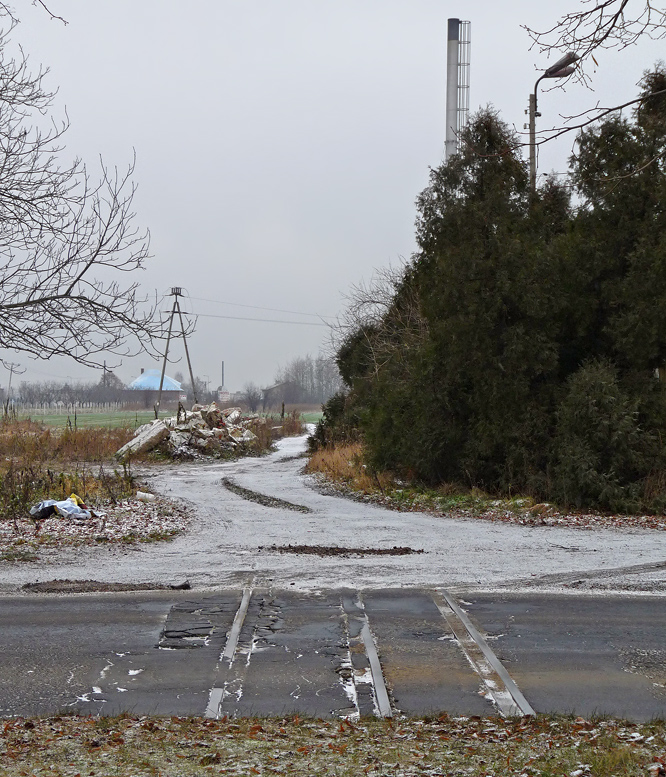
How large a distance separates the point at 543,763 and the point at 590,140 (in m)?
18.4

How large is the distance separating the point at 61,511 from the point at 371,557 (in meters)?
6.89

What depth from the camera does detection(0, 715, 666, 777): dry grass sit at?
15.8ft

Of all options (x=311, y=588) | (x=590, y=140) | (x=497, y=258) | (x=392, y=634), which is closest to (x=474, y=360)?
(x=497, y=258)

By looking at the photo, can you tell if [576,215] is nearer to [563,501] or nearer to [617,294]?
[617,294]

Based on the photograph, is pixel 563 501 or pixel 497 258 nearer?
pixel 563 501

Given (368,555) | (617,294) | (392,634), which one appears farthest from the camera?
(617,294)

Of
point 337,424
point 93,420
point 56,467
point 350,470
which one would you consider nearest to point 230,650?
point 350,470

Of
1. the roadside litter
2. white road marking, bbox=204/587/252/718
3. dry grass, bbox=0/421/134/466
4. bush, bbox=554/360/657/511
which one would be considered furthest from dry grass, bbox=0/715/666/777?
dry grass, bbox=0/421/134/466

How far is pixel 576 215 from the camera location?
70.5 ft

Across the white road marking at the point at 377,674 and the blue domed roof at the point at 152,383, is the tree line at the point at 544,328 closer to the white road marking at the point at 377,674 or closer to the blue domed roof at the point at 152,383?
the white road marking at the point at 377,674

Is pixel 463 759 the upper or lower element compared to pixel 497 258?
lower

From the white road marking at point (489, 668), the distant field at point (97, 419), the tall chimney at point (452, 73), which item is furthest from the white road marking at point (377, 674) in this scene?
the tall chimney at point (452, 73)

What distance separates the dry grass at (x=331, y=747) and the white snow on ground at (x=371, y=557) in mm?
4770

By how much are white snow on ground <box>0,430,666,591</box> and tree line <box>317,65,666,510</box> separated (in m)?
2.83
